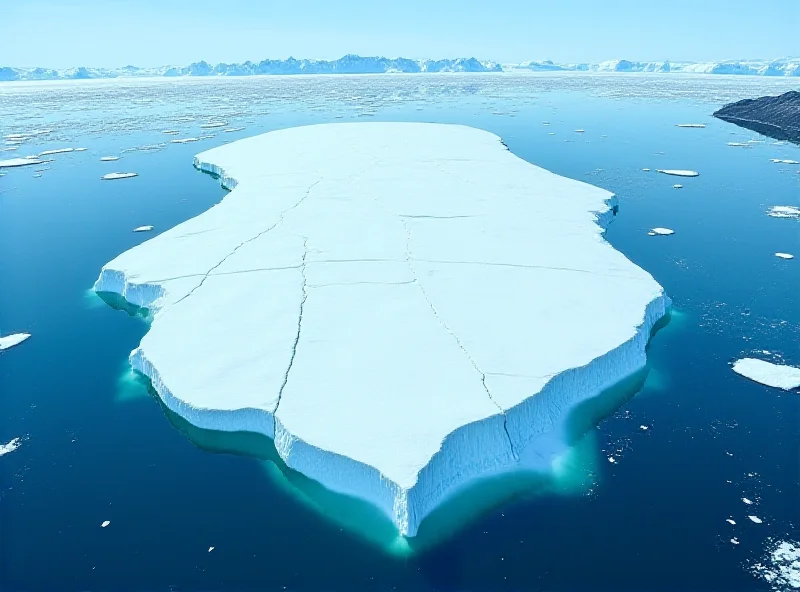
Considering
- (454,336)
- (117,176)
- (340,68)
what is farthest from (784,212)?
(340,68)

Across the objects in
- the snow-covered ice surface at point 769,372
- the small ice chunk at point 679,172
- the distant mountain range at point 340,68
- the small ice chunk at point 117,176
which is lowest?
the distant mountain range at point 340,68

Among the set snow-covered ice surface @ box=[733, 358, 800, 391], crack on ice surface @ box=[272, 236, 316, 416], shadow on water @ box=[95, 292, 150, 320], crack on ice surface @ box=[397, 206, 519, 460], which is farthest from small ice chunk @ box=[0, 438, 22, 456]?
snow-covered ice surface @ box=[733, 358, 800, 391]

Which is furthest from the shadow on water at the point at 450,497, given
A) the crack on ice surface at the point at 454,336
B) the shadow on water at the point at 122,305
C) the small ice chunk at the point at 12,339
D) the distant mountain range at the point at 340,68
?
the distant mountain range at the point at 340,68

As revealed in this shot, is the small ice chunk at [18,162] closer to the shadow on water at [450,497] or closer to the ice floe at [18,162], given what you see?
the ice floe at [18,162]

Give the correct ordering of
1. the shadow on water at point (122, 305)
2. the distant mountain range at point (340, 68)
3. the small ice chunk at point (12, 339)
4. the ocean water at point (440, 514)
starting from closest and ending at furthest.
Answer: the ocean water at point (440, 514) < the small ice chunk at point (12, 339) < the shadow on water at point (122, 305) < the distant mountain range at point (340, 68)

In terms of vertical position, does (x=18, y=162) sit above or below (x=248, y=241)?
below

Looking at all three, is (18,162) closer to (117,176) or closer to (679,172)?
(117,176)

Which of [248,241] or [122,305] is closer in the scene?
[122,305]
